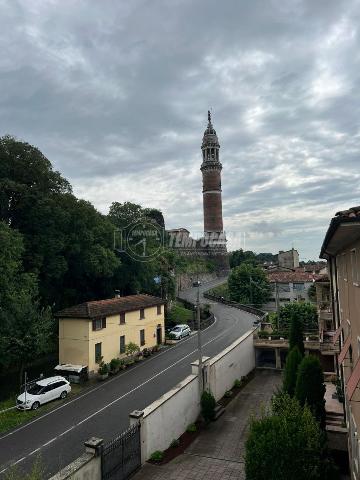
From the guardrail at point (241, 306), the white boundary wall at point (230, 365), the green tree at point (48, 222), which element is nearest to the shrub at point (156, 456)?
the white boundary wall at point (230, 365)

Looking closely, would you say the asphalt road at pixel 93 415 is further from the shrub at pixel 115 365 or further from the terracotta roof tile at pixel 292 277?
the terracotta roof tile at pixel 292 277

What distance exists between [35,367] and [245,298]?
41.0m

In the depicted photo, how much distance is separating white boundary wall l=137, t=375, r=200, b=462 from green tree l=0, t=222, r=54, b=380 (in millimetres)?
11105

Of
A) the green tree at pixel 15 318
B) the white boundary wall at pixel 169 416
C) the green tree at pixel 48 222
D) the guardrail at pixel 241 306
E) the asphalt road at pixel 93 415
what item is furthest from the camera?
the guardrail at pixel 241 306

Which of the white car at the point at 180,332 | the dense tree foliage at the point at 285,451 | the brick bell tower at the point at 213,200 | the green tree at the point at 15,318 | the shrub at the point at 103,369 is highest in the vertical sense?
the brick bell tower at the point at 213,200

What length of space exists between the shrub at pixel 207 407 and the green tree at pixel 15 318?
11471 mm

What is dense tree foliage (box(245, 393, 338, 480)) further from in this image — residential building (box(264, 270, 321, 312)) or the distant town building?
the distant town building

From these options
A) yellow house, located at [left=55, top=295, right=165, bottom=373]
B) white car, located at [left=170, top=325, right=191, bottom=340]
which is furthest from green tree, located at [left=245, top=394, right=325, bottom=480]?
white car, located at [left=170, top=325, right=191, bottom=340]

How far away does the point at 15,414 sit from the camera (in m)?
Result: 21.1

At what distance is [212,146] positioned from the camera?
3784 inches

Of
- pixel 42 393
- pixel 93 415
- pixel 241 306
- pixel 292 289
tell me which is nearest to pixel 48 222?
pixel 42 393

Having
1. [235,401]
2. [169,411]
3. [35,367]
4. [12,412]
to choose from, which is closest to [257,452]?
[169,411]

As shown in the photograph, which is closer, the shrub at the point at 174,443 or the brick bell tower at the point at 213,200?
the shrub at the point at 174,443

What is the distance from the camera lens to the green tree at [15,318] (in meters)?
24.0
